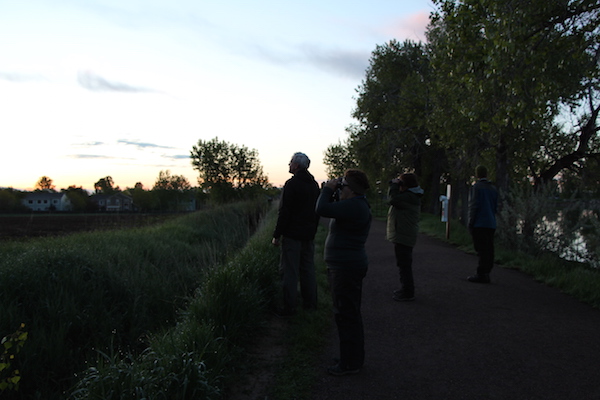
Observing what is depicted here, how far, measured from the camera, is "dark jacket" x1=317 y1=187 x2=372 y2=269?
4.11 meters

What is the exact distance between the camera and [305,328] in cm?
526

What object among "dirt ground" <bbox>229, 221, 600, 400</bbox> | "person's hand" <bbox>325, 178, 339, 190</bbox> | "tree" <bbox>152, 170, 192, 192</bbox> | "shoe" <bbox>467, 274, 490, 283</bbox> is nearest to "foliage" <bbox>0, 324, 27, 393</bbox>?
"dirt ground" <bbox>229, 221, 600, 400</bbox>

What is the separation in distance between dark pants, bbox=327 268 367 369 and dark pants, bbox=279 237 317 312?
1687 millimetres

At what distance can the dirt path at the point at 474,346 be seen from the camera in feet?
12.6

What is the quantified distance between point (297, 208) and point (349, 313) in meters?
2.01

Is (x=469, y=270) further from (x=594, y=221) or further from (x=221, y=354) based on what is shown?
(x=221, y=354)

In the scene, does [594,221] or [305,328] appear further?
[594,221]

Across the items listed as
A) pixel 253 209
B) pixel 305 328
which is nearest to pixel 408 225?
pixel 305 328

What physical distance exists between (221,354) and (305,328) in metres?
1.48

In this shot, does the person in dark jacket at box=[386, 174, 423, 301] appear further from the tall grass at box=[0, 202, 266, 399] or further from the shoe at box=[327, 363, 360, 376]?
the tall grass at box=[0, 202, 266, 399]

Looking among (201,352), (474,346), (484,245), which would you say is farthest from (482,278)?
(201,352)

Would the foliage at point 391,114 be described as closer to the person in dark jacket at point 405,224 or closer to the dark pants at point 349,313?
the person in dark jacket at point 405,224

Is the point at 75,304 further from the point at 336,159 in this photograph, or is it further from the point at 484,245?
the point at 336,159

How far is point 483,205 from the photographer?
26.1 ft
